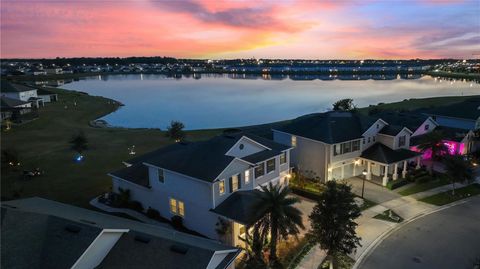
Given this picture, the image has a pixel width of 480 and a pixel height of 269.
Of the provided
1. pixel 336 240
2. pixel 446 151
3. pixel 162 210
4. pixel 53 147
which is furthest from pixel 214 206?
pixel 53 147

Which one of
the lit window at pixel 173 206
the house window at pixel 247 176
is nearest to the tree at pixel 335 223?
the house window at pixel 247 176

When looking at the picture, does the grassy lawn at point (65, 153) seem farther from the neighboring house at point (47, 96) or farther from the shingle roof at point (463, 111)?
the shingle roof at point (463, 111)

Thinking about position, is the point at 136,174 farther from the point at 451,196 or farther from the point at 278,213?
the point at 451,196

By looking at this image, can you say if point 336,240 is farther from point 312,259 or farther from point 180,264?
point 180,264

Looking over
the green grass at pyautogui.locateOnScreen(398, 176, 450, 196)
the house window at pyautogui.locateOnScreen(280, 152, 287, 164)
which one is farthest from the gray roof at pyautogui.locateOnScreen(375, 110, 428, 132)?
the house window at pyautogui.locateOnScreen(280, 152, 287, 164)

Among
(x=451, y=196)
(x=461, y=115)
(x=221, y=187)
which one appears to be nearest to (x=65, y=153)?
(x=221, y=187)
